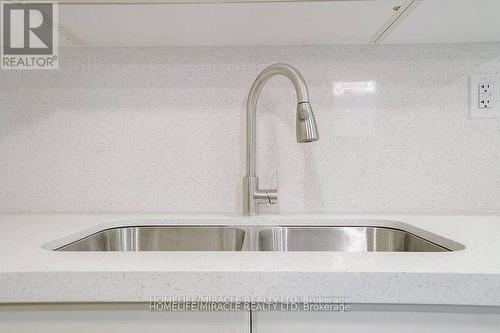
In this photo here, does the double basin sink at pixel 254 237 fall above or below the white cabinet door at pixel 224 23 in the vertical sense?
below

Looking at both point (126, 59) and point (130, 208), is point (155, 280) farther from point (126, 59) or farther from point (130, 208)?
point (126, 59)

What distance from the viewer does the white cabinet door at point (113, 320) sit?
1.53 feet

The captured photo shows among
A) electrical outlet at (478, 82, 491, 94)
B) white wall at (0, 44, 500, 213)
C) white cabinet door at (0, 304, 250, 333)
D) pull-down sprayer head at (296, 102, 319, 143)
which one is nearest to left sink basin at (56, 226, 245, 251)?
white wall at (0, 44, 500, 213)

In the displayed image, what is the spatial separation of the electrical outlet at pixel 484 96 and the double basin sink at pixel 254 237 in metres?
0.42

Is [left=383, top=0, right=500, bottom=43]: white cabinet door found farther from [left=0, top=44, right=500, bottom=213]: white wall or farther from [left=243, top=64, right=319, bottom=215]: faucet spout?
[left=243, top=64, right=319, bottom=215]: faucet spout

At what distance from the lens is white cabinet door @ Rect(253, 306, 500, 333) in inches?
17.8

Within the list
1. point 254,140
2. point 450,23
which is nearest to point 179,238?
point 254,140

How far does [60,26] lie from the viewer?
2.72 ft

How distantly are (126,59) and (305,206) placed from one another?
2.17 feet

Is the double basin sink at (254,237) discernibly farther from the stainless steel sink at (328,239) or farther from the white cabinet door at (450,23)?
the white cabinet door at (450,23)

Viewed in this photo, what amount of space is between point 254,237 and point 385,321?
1.50 ft

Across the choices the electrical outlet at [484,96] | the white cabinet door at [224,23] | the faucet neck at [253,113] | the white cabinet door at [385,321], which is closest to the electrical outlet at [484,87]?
the electrical outlet at [484,96]

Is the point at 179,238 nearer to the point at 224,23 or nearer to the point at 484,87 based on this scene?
the point at 224,23

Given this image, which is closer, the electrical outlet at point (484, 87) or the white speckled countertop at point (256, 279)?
the white speckled countertop at point (256, 279)
